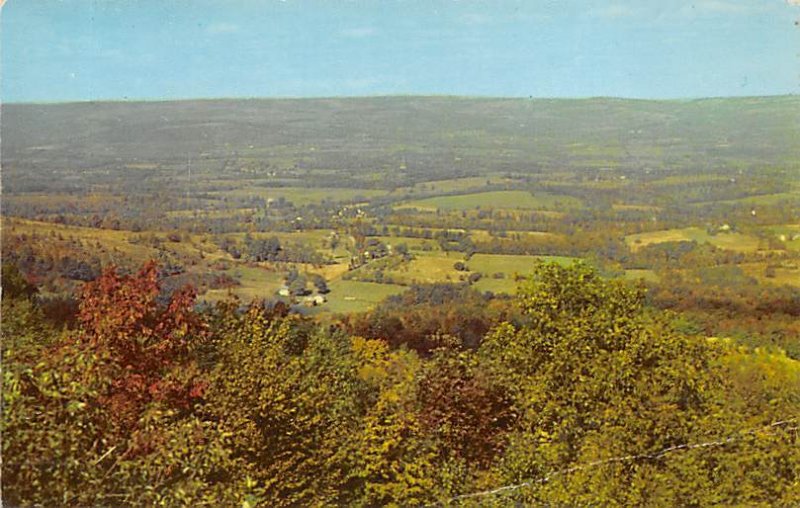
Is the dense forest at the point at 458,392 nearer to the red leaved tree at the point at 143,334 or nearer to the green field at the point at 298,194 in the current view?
the red leaved tree at the point at 143,334

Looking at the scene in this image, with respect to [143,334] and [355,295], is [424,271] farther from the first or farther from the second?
[143,334]

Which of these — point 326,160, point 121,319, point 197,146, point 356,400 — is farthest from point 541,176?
point 121,319

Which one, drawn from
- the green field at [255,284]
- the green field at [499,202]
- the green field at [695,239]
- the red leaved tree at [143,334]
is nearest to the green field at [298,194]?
the green field at [499,202]

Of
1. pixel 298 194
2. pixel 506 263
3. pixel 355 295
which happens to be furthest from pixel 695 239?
pixel 298 194

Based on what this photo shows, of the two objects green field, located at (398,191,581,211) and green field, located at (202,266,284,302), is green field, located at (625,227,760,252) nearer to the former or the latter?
green field, located at (398,191,581,211)

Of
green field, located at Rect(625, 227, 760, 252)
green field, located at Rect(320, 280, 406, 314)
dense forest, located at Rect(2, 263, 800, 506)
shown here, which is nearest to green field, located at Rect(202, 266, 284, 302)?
dense forest, located at Rect(2, 263, 800, 506)

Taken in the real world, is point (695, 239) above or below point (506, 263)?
above

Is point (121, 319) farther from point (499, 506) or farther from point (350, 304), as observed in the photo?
point (499, 506)
